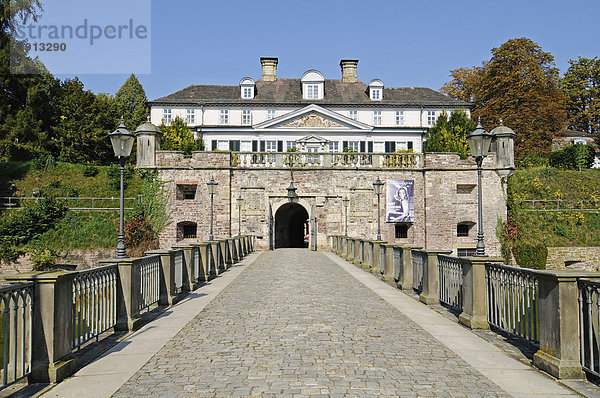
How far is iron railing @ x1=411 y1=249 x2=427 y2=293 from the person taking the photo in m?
13.0

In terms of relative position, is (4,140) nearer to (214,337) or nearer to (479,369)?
(214,337)

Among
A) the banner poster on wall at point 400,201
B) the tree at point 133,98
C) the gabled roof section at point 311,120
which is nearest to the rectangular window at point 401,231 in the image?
the banner poster on wall at point 400,201

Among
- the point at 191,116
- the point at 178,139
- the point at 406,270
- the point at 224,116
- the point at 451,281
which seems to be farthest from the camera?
the point at 224,116

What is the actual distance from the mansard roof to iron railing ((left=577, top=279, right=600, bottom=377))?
47.1 m

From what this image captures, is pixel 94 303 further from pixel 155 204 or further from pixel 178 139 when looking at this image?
pixel 178 139

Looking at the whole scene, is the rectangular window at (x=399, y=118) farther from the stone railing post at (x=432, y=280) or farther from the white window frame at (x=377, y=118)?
the stone railing post at (x=432, y=280)

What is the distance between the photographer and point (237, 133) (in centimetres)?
5003

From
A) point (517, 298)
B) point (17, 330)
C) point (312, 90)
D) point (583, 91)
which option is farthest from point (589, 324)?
point (583, 91)

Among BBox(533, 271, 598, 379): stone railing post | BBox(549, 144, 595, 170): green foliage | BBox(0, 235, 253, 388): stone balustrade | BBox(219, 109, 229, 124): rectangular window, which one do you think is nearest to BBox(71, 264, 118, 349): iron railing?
BBox(0, 235, 253, 388): stone balustrade

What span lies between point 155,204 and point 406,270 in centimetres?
2304

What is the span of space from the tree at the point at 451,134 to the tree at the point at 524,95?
446 cm

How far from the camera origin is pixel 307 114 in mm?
48938

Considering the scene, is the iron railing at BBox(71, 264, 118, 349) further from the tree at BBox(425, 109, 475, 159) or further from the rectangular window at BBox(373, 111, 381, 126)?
the rectangular window at BBox(373, 111, 381, 126)

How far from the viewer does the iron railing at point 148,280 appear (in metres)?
9.79
